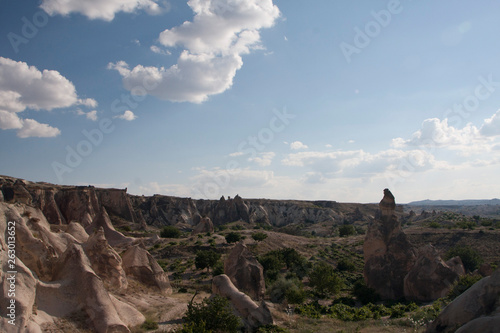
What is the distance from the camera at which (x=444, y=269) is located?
21.3 meters

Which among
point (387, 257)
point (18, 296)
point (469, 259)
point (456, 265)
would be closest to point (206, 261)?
point (387, 257)

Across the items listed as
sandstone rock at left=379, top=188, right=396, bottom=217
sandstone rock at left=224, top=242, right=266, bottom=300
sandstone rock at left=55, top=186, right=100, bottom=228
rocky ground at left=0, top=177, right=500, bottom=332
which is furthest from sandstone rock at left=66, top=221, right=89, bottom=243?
sandstone rock at left=55, top=186, right=100, bottom=228

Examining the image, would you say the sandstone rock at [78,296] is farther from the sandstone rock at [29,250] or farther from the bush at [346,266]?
the bush at [346,266]

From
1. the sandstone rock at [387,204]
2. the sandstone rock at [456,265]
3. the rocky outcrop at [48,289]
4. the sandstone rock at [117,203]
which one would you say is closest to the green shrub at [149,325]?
the rocky outcrop at [48,289]

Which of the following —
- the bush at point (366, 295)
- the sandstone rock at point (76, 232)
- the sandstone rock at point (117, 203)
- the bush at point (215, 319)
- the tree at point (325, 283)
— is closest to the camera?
the bush at point (215, 319)

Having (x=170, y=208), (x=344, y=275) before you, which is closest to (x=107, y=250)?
(x=344, y=275)

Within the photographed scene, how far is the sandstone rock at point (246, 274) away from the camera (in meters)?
19.7

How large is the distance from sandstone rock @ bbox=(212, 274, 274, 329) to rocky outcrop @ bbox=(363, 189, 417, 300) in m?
12.7

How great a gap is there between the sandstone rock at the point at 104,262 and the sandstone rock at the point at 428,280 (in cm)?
1721

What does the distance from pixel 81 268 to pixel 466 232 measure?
46.8 m

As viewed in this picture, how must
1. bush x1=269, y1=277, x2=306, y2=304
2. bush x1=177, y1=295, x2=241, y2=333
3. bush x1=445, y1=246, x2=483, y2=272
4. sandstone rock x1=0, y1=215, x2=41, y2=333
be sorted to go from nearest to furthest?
sandstone rock x1=0, y1=215, x2=41, y2=333, bush x1=177, y1=295, x2=241, y2=333, bush x1=269, y1=277, x2=306, y2=304, bush x1=445, y1=246, x2=483, y2=272

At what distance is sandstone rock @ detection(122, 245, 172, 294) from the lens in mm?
17109

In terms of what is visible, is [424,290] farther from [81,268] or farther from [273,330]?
[81,268]

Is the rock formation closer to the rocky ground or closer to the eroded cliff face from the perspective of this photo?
the rocky ground
